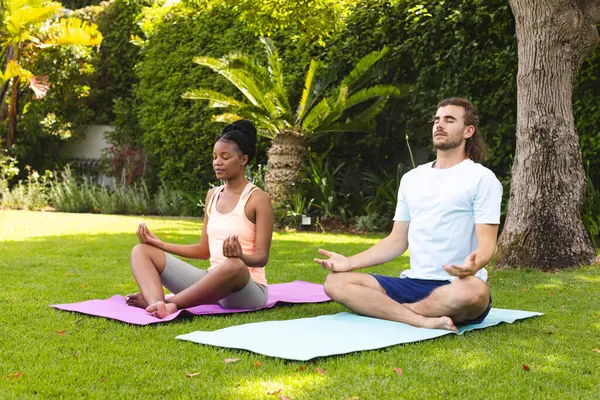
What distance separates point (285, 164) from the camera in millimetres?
12430

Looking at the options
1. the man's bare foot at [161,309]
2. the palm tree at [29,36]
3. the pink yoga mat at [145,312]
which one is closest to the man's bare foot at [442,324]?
the pink yoga mat at [145,312]

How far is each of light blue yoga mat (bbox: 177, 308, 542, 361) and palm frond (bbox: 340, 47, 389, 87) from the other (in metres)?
7.13

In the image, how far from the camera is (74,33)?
55.7 feet

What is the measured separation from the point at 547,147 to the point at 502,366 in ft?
14.5

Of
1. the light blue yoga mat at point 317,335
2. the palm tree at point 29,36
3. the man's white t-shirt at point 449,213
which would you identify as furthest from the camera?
the palm tree at point 29,36

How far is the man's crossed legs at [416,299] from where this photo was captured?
462cm

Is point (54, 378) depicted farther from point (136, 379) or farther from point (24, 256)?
point (24, 256)

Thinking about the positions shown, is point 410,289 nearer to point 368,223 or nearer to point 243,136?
point 243,136

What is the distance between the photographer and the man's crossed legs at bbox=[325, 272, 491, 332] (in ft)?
15.2

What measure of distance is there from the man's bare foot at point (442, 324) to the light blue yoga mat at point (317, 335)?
0.04 meters

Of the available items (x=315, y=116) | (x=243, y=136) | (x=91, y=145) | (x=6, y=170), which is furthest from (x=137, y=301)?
(x=91, y=145)

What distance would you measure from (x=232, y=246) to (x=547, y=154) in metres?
4.22

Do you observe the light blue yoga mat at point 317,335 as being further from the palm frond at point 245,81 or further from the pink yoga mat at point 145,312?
the palm frond at point 245,81

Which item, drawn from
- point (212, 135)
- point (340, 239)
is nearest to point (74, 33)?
point (212, 135)
